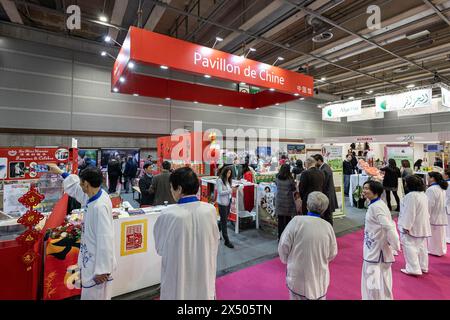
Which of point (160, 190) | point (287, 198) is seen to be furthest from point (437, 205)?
point (160, 190)

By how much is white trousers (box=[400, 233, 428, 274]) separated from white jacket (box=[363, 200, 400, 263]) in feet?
4.27

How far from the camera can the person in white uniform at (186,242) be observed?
57.1 inches

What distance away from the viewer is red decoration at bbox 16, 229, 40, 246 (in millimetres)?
2195

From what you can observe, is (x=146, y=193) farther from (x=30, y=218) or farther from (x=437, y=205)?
(x=437, y=205)

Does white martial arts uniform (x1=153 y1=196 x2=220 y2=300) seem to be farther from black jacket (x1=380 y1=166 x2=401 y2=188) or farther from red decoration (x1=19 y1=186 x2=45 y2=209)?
black jacket (x1=380 y1=166 x2=401 y2=188)

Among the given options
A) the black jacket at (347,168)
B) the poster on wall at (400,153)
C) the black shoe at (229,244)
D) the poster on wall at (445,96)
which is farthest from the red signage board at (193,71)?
the poster on wall at (400,153)

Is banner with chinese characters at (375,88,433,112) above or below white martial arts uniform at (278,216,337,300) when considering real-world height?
above

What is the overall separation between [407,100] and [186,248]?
8412 millimetres

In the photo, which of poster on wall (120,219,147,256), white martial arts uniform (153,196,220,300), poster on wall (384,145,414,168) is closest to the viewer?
white martial arts uniform (153,196,220,300)

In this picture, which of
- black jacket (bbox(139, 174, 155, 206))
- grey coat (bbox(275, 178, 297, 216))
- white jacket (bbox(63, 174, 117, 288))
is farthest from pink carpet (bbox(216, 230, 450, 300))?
black jacket (bbox(139, 174, 155, 206))

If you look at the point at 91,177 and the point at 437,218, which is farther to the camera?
the point at 437,218

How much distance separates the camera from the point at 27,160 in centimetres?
358

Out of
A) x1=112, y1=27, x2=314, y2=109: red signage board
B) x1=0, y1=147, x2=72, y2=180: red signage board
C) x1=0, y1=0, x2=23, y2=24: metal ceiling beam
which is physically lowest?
x1=0, y1=147, x2=72, y2=180: red signage board

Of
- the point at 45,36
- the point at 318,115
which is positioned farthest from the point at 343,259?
the point at 318,115
